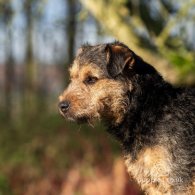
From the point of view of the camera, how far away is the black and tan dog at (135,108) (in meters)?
6.06

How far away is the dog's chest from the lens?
19.7 feet

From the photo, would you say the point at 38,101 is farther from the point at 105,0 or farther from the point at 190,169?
the point at 190,169

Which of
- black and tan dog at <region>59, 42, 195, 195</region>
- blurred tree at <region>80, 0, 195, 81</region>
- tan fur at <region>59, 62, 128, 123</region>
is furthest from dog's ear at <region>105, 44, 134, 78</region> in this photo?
blurred tree at <region>80, 0, 195, 81</region>

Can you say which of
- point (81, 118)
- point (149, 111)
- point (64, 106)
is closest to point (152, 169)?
point (149, 111)

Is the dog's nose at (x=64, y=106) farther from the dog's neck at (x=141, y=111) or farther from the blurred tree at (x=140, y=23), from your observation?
the blurred tree at (x=140, y=23)

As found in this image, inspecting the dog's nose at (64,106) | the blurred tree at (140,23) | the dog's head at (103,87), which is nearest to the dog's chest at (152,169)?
the dog's head at (103,87)

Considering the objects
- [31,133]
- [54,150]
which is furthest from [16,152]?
[31,133]

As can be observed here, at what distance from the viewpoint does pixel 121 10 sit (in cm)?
1084

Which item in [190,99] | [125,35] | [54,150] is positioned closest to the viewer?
[190,99]

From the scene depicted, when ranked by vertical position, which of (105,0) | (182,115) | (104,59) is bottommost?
(182,115)

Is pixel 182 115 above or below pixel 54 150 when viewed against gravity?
below

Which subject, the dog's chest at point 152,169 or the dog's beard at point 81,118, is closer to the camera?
the dog's chest at point 152,169

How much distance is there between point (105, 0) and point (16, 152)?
7.20 metres

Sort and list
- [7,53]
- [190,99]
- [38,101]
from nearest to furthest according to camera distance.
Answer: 1. [190,99]
2. [38,101]
3. [7,53]
